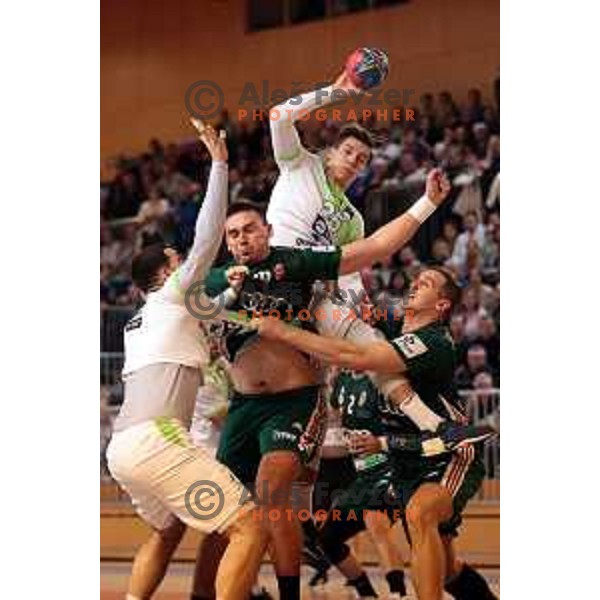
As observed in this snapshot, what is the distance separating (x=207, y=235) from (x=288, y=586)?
1.48m

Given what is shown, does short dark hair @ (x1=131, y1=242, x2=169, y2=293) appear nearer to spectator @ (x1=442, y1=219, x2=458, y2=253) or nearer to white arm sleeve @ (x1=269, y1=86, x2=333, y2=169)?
white arm sleeve @ (x1=269, y1=86, x2=333, y2=169)

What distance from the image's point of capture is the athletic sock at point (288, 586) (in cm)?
813

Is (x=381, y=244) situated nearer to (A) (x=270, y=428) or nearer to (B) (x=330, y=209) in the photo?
(B) (x=330, y=209)

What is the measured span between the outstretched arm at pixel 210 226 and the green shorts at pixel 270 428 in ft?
1.81

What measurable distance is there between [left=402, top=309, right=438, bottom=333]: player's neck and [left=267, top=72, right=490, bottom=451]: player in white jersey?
0.40ft

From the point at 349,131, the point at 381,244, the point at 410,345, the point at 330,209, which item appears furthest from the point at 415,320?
the point at 349,131

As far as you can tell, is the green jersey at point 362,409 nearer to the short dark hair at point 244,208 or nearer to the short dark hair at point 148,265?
the short dark hair at point 244,208

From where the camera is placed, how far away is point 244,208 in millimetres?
8211

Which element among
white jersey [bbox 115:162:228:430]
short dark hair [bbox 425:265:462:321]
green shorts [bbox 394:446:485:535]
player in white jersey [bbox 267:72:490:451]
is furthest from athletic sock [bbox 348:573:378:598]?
short dark hair [bbox 425:265:462:321]

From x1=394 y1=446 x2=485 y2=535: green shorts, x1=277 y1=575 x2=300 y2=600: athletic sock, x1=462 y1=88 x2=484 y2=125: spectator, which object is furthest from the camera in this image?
x1=462 y1=88 x2=484 y2=125: spectator

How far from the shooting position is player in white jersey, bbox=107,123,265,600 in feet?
26.3

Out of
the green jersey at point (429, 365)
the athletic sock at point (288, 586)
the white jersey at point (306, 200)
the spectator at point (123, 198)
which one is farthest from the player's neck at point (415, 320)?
the spectator at point (123, 198)
